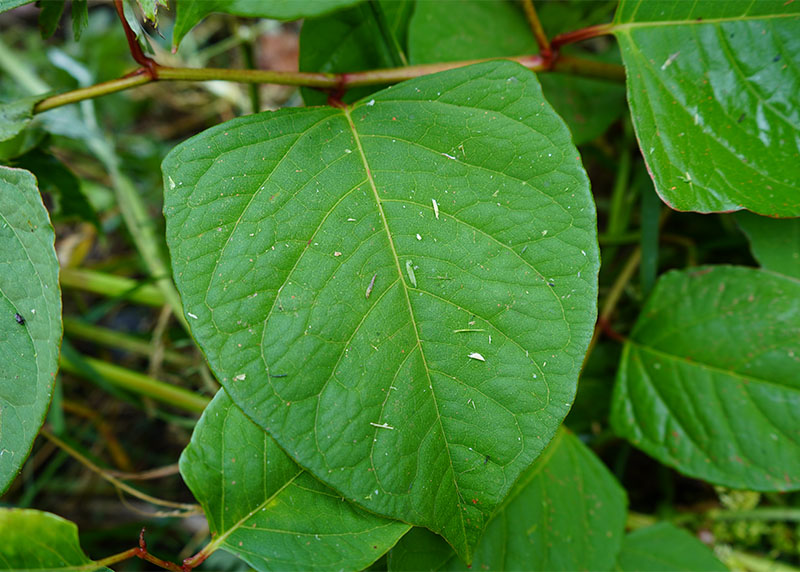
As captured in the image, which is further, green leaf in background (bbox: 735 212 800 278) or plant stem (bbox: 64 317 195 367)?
plant stem (bbox: 64 317 195 367)

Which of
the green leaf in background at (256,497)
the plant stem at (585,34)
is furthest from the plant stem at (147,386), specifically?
the plant stem at (585,34)

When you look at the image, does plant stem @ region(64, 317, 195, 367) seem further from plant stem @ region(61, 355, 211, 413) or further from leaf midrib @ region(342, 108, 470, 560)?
leaf midrib @ region(342, 108, 470, 560)

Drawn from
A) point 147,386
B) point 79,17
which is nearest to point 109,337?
point 147,386

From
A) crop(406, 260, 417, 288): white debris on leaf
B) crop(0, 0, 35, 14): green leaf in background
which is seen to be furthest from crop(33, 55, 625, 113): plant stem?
crop(406, 260, 417, 288): white debris on leaf

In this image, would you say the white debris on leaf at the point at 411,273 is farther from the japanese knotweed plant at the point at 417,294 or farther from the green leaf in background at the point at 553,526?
the green leaf in background at the point at 553,526

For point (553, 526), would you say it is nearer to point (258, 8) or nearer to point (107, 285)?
point (258, 8)

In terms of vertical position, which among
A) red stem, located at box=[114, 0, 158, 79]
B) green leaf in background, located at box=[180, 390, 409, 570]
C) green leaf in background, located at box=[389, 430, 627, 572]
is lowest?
green leaf in background, located at box=[389, 430, 627, 572]

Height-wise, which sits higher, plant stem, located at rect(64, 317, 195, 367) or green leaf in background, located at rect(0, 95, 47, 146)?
green leaf in background, located at rect(0, 95, 47, 146)

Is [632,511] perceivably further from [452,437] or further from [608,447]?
[452,437]
